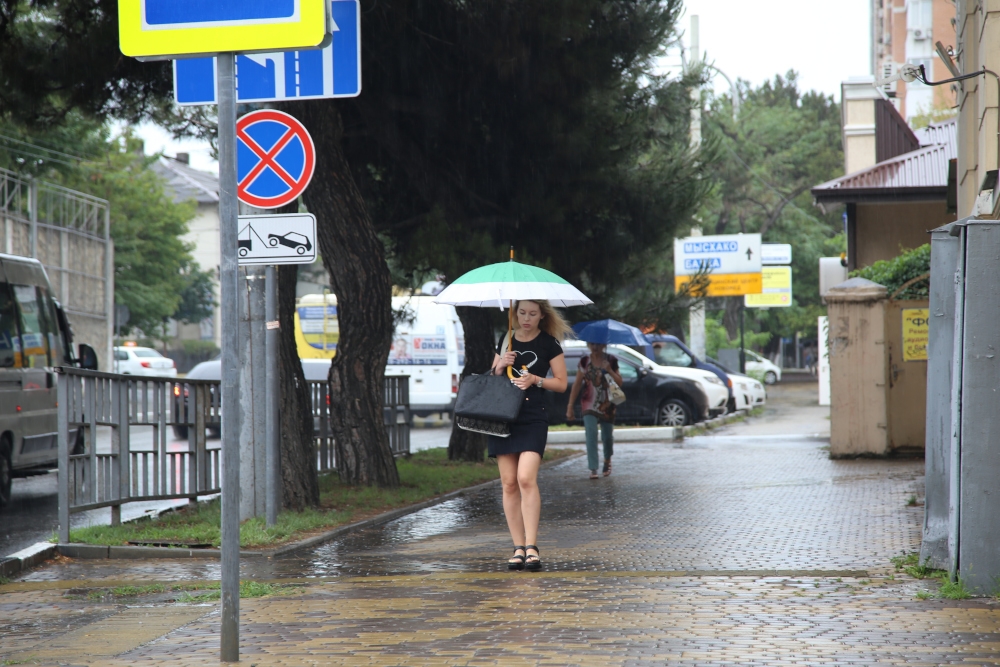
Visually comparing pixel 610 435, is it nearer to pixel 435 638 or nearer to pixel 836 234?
pixel 435 638

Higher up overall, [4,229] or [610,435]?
[4,229]

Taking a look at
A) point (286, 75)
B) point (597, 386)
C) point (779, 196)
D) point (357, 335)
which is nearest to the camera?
point (286, 75)

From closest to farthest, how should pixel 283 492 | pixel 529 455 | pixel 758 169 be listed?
pixel 529 455 → pixel 283 492 → pixel 758 169

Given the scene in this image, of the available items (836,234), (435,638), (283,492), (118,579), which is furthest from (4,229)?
(836,234)

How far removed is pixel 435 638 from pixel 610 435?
29.5 ft

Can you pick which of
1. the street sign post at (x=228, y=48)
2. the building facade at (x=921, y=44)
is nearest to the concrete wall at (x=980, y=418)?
the street sign post at (x=228, y=48)

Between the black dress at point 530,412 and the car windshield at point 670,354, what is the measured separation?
61.4 feet

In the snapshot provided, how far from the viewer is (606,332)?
14359 millimetres

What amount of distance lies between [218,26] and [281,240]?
299cm

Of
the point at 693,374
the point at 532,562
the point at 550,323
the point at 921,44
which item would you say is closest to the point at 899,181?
the point at 693,374

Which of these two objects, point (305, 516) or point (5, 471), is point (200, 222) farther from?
point (305, 516)

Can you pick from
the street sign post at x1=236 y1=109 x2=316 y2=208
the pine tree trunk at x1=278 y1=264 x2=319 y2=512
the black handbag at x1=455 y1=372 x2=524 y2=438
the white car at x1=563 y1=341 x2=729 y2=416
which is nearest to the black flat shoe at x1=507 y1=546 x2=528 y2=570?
the black handbag at x1=455 y1=372 x2=524 y2=438

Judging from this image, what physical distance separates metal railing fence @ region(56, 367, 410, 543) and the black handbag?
8.42 ft

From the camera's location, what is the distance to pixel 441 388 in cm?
2759
